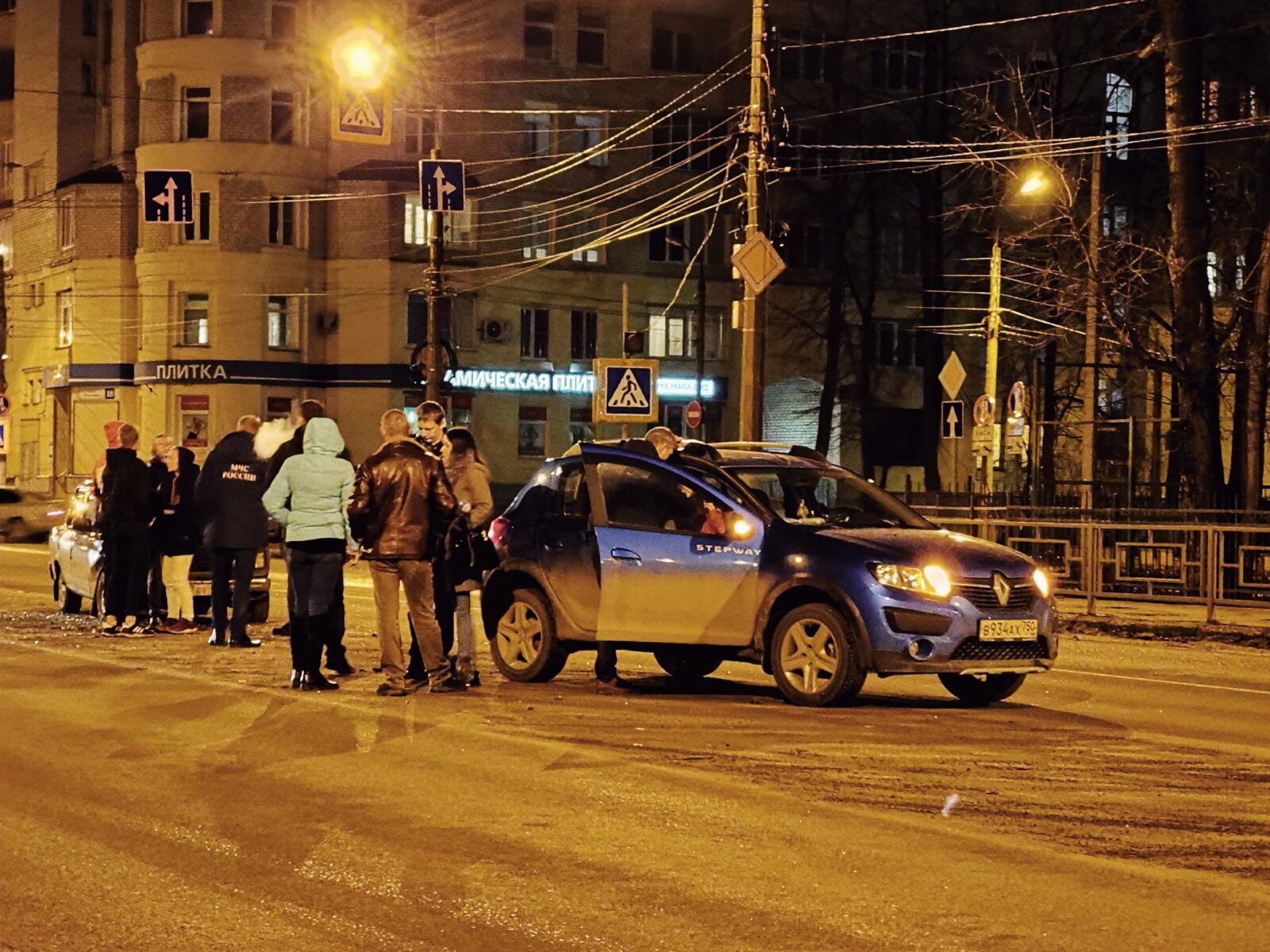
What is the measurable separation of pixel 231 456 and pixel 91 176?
4609 centimetres

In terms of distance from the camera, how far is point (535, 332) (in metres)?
60.2

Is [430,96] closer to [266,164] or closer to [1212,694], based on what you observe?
[266,164]

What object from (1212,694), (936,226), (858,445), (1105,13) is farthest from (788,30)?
(1212,694)

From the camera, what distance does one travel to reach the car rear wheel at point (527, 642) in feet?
44.9

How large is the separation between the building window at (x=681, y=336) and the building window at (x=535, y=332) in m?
3.61

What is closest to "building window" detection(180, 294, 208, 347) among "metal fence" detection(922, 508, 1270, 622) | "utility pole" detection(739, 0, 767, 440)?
"utility pole" detection(739, 0, 767, 440)

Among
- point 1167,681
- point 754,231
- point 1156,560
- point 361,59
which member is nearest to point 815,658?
point 1167,681

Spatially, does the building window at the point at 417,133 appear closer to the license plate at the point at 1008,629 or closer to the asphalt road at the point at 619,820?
the asphalt road at the point at 619,820

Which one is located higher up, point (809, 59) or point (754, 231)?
point (809, 59)

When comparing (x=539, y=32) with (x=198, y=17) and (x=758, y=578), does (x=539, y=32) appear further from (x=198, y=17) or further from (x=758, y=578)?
(x=758, y=578)

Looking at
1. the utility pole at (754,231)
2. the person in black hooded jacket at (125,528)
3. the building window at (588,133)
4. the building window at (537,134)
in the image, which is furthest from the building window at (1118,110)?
the person in black hooded jacket at (125,528)

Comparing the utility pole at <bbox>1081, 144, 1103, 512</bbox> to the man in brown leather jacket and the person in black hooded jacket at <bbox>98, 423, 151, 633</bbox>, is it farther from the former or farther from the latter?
the man in brown leather jacket

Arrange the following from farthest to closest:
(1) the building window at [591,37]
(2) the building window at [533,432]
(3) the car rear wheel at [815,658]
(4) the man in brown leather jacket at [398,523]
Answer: (2) the building window at [533,432]
(1) the building window at [591,37]
(4) the man in brown leather jacket at [398,523]
(3) the car rear wheel at [815,658]

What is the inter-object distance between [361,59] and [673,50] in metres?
45.0
